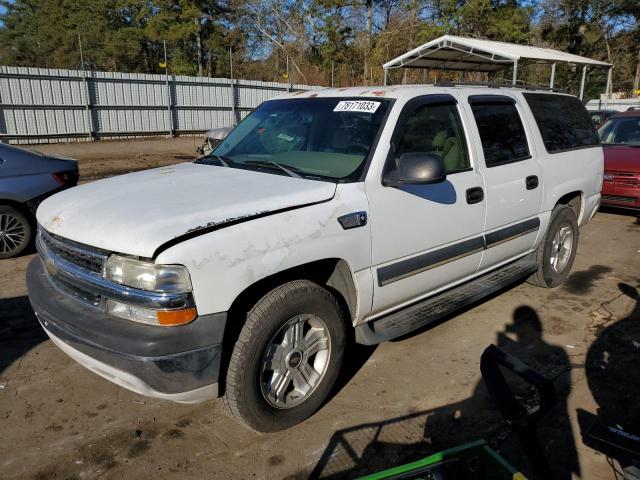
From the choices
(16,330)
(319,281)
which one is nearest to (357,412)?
(319,281)

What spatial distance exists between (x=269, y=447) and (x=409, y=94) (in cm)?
242

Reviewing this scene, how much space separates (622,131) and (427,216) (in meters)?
7.44

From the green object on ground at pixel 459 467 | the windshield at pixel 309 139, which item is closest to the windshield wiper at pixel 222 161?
the windshield at pixel 309 139

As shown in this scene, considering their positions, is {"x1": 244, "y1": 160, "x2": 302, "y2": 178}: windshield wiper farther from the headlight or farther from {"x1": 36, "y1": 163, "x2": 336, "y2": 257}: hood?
the headlight

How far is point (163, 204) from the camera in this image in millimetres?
2723

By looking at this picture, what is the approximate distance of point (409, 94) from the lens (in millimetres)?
3521

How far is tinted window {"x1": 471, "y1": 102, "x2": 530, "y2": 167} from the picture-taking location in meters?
3.97

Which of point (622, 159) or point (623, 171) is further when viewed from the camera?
point (622, 159)

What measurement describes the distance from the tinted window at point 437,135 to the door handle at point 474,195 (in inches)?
6.9

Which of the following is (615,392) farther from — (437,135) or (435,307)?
(437,135)

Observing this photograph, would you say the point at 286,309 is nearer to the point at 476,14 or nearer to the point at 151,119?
the point at 151,119

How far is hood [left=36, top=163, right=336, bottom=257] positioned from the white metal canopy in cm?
1074

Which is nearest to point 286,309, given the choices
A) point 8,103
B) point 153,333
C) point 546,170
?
point 153,333

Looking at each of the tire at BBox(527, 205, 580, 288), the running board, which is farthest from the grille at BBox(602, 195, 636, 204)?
the running board
